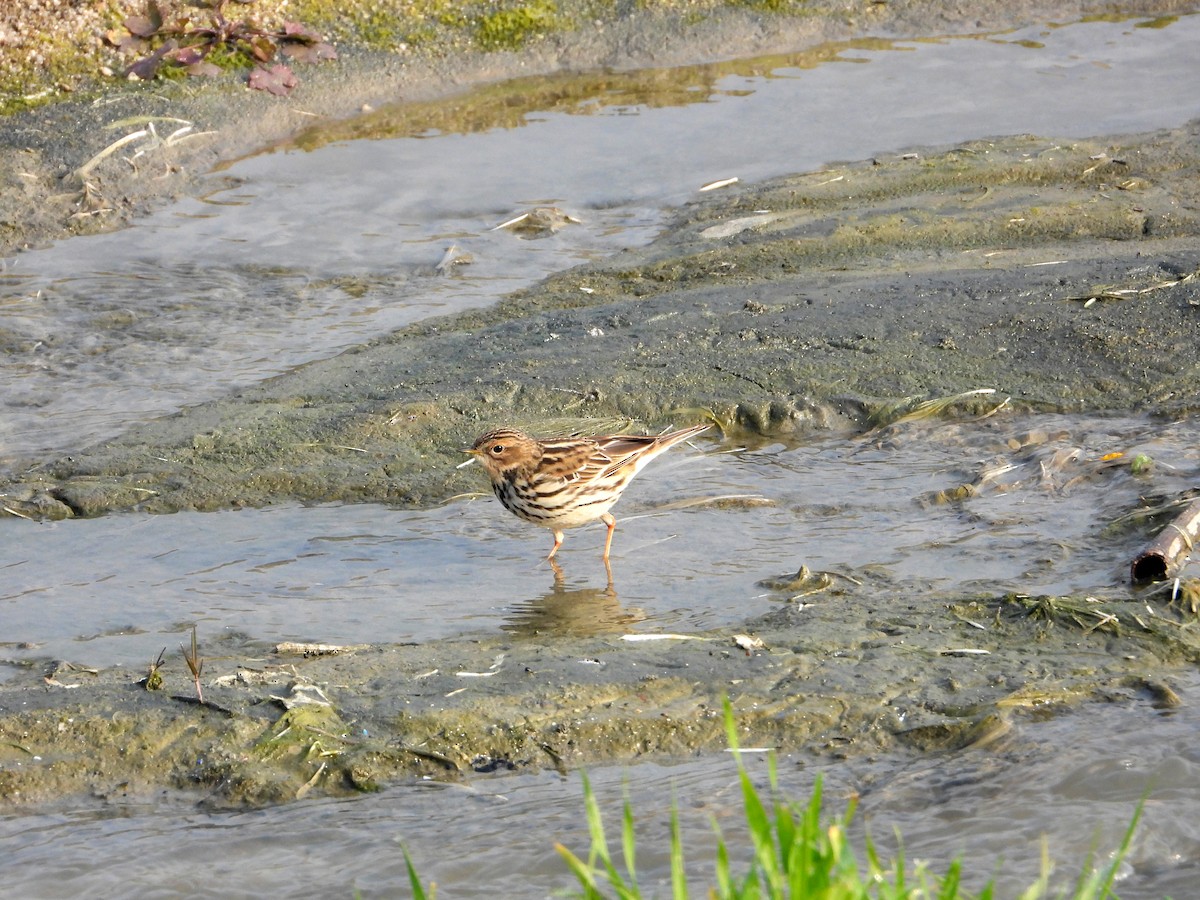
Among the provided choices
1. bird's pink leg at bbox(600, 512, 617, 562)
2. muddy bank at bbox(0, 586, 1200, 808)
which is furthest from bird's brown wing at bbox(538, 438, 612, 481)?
muddy bank at bbox(0, 586, 1200, 808)

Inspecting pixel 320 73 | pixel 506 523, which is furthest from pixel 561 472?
pixel 320 73

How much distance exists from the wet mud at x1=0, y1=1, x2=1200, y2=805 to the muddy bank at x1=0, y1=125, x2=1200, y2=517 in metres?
0.02

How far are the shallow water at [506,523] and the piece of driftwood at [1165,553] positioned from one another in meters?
0.13

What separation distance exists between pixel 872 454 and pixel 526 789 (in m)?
3.80

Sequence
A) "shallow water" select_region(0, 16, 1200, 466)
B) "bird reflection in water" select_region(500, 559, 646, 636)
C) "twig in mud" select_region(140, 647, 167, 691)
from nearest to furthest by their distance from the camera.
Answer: "twig in mud" select_region(140, 647, 167, 691) < "bird reflection in water" select_region(500, 559, 646, 636) < "shallow water" select_region(0, 16, 1200, 466)

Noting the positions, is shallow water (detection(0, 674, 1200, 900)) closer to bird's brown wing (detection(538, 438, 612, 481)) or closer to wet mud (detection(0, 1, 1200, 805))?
wet mud (detection(0, 1, 1200, 805))

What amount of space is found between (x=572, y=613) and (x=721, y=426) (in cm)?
229

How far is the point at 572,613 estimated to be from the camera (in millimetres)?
7117

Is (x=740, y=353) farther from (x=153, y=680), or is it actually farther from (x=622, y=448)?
(x=153, y=680)

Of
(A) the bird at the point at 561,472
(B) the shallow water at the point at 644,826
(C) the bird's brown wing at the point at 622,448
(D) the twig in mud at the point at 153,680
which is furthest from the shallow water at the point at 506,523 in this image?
(D) the twig in mud at the point at 153,680

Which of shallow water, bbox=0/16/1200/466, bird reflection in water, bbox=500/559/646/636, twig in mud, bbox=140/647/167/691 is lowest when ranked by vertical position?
bird reflection in water, bbox=500/559/646/636

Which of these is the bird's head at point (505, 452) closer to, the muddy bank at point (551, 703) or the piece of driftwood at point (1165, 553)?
the muddy bank at point (551, 703)

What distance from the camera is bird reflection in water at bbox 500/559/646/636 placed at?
22.5ft

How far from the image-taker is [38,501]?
8.20m
